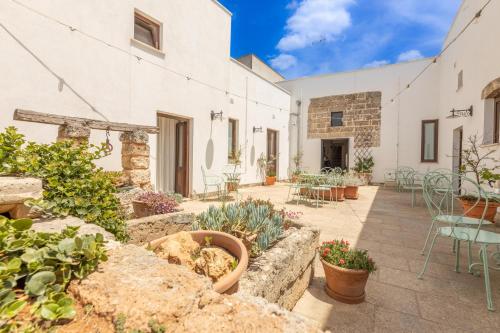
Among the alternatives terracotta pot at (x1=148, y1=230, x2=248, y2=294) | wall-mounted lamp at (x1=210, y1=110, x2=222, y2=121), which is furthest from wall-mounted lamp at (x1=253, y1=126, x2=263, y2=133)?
terracotta pot at (x1=148, y1=230, x2=248, y2=294)

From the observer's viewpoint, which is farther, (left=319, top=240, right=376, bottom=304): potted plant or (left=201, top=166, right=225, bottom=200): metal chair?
(left=201, top=166, right=225, bottom=200): metal chair

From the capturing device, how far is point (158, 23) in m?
5.07

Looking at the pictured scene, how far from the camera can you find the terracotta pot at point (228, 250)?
111cm

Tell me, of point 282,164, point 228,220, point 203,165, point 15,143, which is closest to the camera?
point 15,143

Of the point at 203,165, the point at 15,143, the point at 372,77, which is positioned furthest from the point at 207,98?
the point at 372,77

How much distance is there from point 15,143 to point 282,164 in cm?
945

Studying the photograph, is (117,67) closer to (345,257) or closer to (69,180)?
(69,180)

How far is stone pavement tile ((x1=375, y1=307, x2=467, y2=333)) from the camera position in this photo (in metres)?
1.61

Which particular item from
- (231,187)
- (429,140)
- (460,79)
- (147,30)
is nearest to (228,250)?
(147,30)

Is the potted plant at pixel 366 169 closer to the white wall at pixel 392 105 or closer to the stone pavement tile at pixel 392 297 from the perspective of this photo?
the white wall at pixel 392 105

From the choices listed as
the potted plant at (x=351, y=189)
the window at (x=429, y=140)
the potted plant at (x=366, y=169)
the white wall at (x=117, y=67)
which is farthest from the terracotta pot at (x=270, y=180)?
the window at (x=429, y=140)

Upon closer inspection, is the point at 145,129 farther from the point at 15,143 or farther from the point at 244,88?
the point at 244,88

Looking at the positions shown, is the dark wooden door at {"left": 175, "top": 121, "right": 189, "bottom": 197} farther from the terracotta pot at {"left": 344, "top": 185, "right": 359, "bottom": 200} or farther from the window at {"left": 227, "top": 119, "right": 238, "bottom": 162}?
the terracotta pot at {"left": 344, "top": 185, "right": 359, "bottom": 200}

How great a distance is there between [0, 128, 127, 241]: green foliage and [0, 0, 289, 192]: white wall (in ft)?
7.36
